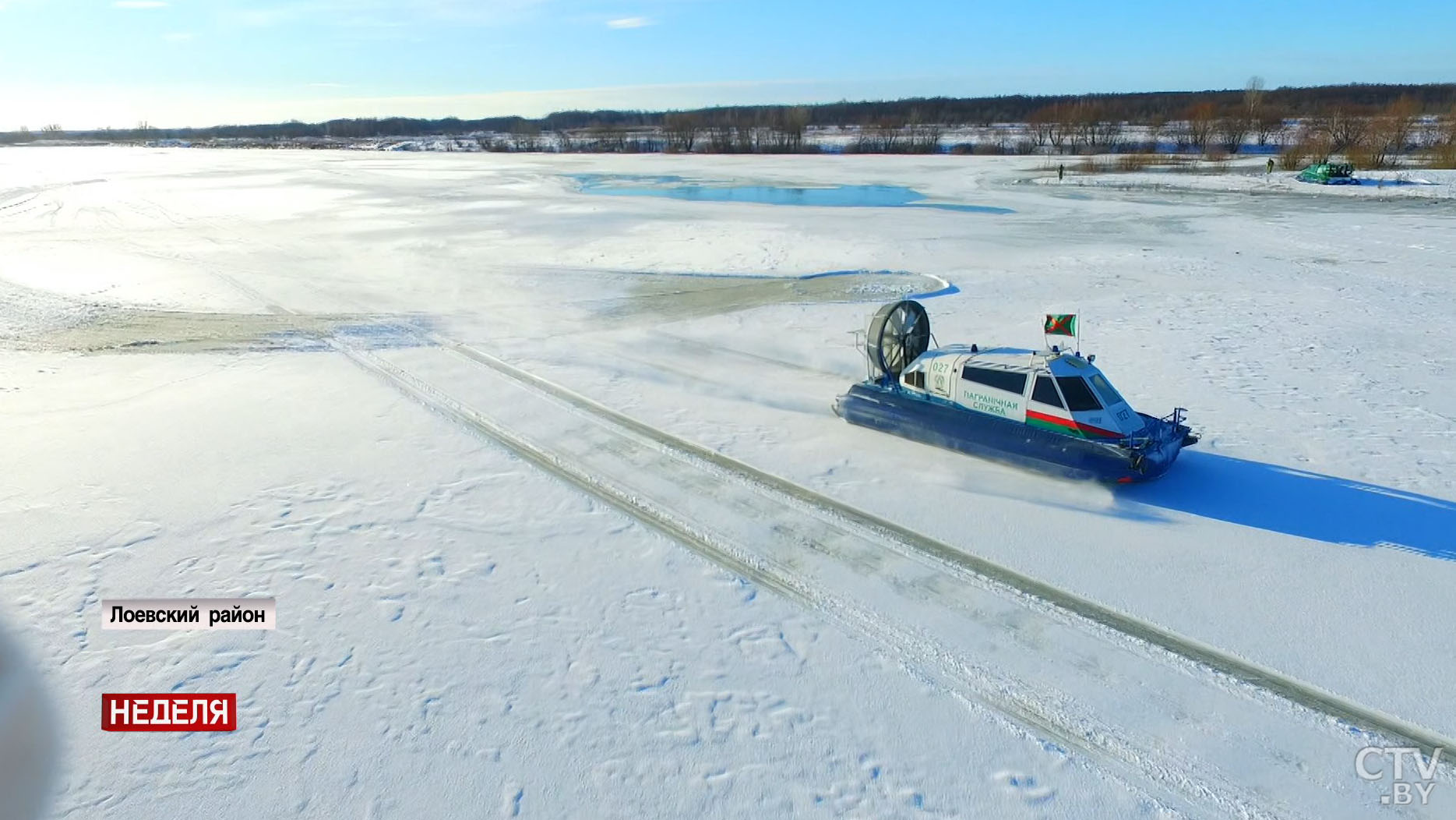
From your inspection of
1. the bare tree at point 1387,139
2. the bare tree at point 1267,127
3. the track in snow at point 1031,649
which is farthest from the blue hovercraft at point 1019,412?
the bare tree at point 1267,127

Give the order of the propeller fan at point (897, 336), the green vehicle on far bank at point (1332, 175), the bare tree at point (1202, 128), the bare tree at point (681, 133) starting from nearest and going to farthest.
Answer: the propeller fan at point (897, 336) → the green vehicle on far bank at point (1332, 175) → the bare tree at point (1202, 128) → the bare tree at point (681, 133)

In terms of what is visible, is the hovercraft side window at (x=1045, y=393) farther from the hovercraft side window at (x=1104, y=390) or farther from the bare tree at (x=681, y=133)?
the bare tree at (x=681, y=133)

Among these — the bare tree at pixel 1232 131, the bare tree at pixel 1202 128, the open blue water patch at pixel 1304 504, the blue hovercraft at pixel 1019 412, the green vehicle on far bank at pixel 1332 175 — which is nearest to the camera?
the open blue water patch at pixel 1304 504

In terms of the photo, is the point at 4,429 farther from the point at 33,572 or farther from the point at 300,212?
the point at 300,212

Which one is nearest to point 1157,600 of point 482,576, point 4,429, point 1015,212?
point 482,576

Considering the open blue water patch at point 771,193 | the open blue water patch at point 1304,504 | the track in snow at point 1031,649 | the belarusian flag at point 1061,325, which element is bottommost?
the track in snow at point 1031,649

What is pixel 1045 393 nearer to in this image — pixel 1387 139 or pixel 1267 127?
pixel 1387 139
